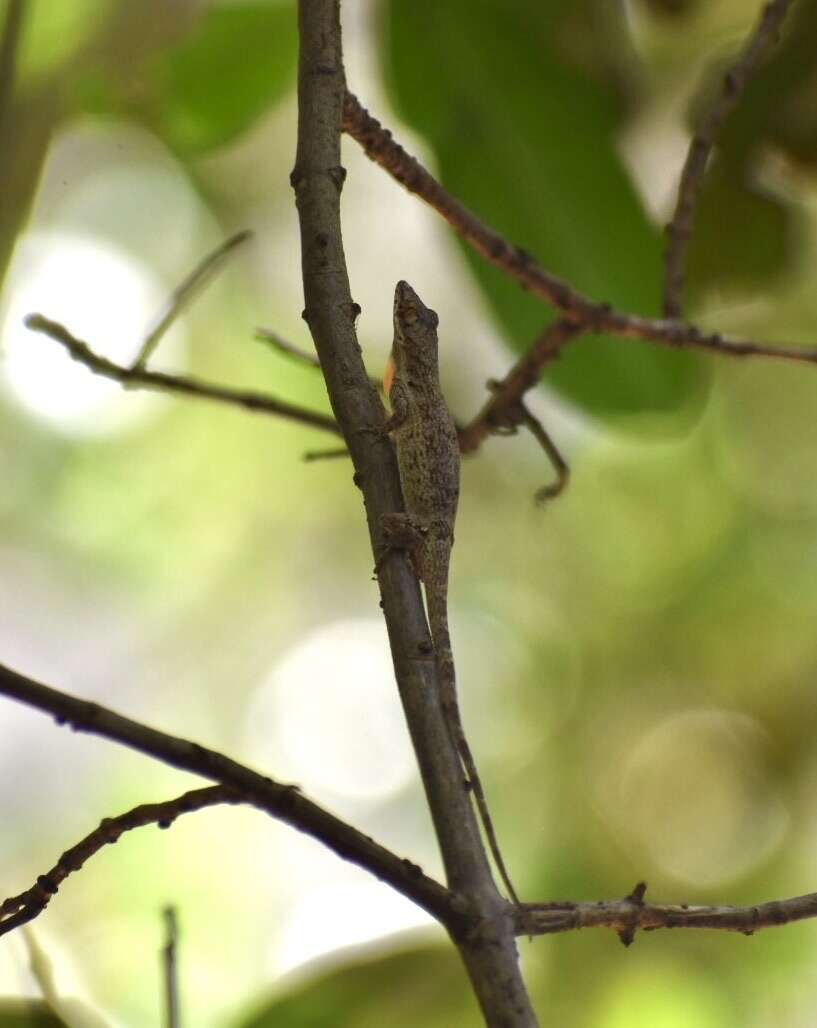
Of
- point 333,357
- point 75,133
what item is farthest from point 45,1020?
point 75,133

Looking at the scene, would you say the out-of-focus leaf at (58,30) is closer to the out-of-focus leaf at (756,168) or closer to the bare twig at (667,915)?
the out-of-focus leaf at (756,168)

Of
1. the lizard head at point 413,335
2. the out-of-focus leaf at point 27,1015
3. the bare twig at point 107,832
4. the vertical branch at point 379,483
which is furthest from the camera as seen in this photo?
the lizard head at point 413,335

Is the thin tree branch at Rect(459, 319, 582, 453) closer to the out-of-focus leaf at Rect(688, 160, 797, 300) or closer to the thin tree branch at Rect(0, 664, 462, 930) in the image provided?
the out-of-focus leaf at Rect(688, 160, 797, 300)

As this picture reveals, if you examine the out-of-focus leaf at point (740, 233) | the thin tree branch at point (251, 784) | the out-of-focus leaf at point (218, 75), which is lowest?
the thin tree branch at point (251, 784)

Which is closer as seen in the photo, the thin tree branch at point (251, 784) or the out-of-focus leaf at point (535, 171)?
the thin tree branch at point (251, 784)

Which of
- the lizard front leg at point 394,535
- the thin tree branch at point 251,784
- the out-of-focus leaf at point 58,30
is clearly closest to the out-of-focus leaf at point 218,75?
the out-of-focus leaf at point 58,30

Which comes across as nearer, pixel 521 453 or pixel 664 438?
pixel 664 438

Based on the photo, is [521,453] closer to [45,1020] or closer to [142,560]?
[142,560]
